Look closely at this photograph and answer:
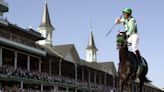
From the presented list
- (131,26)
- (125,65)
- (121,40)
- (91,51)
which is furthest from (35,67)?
(91,51)

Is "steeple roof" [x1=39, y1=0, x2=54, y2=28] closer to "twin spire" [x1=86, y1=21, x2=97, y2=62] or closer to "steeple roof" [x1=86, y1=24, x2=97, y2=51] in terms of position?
"twin spire" [x1=86, y1=21, x2=97, y2=62]

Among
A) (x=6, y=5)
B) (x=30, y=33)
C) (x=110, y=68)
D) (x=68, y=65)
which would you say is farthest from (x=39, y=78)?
(x=110, y=68)

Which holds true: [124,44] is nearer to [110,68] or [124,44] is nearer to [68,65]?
[68,65]

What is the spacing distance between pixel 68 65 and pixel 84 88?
4.37 meters

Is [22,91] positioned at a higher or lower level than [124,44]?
lower

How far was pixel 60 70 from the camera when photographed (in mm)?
59562

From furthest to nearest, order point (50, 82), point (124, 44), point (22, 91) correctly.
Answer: point (50, 82), point (22, 91), point (124, 44)

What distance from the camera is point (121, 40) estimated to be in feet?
32.7

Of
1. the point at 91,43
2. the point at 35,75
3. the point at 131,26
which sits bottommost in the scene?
the point at 35,75

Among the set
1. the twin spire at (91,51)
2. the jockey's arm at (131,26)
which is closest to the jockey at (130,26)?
the jockey's arm at (131,26)

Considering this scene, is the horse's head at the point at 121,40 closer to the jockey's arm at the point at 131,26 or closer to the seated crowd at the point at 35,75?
the jockey's arm at the point at 131,26

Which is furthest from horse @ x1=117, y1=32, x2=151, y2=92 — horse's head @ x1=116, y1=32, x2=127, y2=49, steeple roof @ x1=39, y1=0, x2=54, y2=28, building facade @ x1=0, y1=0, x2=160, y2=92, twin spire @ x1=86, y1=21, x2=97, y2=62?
twin spire @ x1=86, y1=21, x2=97, y2=62

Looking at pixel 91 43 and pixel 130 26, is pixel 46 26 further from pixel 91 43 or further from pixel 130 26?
pixel 130 26

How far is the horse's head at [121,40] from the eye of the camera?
392 inches
